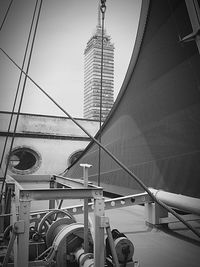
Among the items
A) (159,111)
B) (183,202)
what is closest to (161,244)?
(183,202)

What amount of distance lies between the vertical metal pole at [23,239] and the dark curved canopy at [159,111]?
2.53 meters

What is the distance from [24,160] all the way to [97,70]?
306 inches

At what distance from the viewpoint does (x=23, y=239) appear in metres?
1.41

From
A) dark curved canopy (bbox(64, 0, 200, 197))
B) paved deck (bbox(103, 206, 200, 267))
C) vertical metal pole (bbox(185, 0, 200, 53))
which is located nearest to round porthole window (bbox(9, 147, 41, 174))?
dark curved canopy (bbox(64, 0, 200, 197))

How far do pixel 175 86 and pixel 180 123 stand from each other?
75 centimetres

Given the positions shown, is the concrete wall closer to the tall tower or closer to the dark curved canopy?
the tall tower

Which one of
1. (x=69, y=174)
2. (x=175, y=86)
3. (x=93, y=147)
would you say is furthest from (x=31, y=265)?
(x=69, y=174)

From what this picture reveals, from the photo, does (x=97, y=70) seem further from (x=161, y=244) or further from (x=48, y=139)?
(x=161, y=244)

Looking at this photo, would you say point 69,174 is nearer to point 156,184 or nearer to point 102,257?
point 156,184

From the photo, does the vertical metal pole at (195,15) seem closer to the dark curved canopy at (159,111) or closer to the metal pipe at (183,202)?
the dark curved canopy at (159,111)

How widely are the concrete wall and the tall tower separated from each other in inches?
103

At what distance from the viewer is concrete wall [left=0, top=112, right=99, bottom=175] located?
1301 cm

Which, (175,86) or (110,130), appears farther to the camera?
(110,130)

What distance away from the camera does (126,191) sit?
16.3 ft
